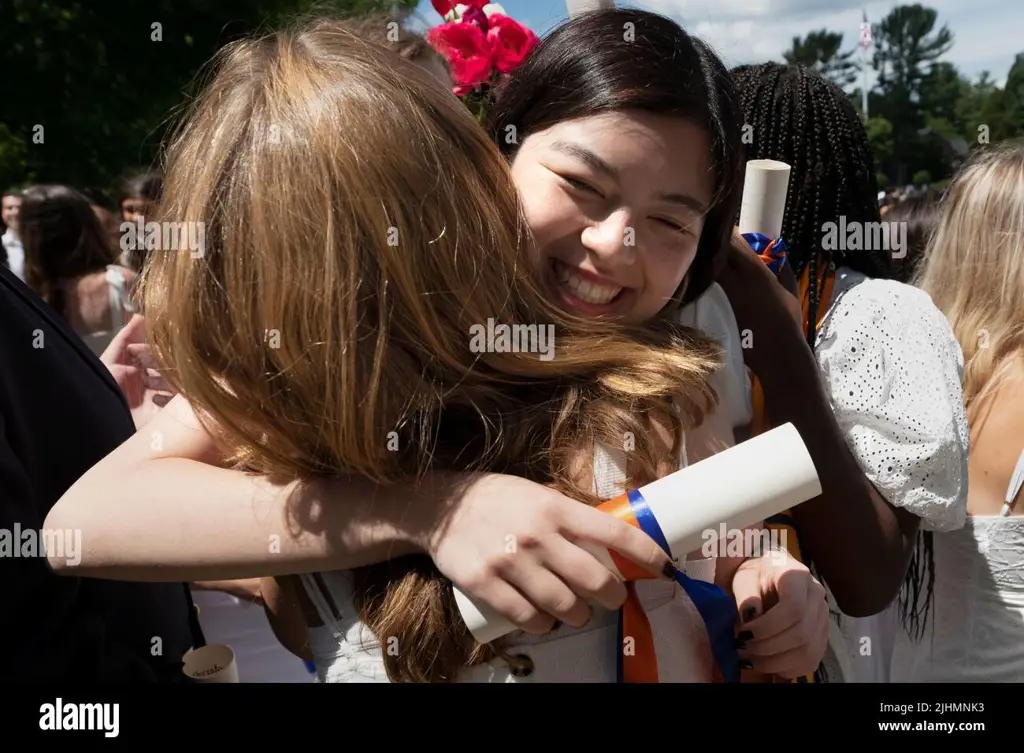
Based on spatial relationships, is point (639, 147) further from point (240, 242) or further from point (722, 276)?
point (240, 242)

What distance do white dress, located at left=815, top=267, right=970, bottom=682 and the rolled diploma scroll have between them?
409mm

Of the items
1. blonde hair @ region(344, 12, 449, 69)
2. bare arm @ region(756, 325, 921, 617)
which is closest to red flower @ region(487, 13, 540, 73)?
blonde hair @ region(344, 12, 449, 69)

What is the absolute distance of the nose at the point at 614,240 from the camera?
1.08 metres

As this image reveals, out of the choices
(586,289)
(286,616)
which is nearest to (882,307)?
(586,289)

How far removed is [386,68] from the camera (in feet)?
3.36

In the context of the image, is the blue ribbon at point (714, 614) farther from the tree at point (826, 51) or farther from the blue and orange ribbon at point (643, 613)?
the tree at point (826, 51)

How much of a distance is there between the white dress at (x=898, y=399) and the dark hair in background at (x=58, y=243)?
287cm

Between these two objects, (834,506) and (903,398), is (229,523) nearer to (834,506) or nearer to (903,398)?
(834,506)

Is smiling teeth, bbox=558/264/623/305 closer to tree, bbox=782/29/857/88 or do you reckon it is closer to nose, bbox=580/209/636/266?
nose, bbox=580/209/636/266

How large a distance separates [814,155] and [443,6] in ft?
2.52

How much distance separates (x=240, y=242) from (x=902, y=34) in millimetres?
2811

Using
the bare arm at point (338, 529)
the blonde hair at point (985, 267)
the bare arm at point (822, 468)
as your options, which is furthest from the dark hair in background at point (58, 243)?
the blonde hair at point (985, 267)

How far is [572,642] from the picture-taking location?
1.06 meters

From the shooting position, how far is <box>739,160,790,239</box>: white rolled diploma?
4.58 ft
